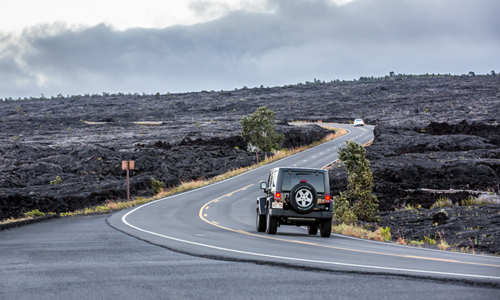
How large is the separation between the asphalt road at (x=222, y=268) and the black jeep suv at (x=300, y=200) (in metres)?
1.03

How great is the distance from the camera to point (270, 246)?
46.5 ft

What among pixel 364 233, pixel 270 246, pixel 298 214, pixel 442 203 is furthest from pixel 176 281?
pixel 442 203

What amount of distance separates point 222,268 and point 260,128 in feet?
149

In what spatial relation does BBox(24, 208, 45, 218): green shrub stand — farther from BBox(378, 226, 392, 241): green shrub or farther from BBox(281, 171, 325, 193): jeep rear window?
BBox(378, 226, 392, 241): green shrub

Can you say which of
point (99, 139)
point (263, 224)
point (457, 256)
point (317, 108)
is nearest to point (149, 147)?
point (99, 139)

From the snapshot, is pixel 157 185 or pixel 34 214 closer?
pixel 34 214

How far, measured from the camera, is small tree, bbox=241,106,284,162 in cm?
5512

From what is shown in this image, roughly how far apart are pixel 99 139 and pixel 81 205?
33.3m

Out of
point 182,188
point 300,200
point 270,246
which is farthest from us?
Result: point 182,188

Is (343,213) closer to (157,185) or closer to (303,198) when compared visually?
(303,198)

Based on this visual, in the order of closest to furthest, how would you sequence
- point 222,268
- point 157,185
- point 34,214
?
point 222,268 → point 34,214 → point 157,185

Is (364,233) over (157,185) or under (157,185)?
over

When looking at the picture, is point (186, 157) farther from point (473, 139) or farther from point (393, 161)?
point (473, 139)

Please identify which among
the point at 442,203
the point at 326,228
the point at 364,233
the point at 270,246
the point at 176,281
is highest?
the point at 176,281
